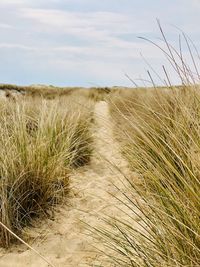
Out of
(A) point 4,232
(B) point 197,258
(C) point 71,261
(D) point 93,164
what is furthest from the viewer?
(D) point 93,164

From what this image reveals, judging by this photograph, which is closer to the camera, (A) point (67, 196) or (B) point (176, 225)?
(B) point (176, 225)

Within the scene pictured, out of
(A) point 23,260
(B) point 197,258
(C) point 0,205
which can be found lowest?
(A) point 23,260

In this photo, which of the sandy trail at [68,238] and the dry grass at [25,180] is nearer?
the sandy trail at [68,238]

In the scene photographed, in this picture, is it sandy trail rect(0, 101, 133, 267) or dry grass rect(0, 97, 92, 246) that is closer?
sandy trail rect(0, 101, 133, 267)

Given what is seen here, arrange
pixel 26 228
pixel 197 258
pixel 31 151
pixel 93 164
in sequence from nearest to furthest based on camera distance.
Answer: pixel 197 258 < pixel 26 228 < pixel 31 151 < pixel 93 164

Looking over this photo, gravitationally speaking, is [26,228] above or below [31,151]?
below

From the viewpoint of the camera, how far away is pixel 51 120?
3871mm

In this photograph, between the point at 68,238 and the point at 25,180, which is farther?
the point at 25,180

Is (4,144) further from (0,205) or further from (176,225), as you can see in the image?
(176,225)

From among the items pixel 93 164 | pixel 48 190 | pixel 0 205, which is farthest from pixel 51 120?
pixel 0 205

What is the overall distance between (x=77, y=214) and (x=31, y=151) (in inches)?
20.3

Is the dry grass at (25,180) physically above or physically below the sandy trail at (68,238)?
above

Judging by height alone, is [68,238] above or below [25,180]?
below

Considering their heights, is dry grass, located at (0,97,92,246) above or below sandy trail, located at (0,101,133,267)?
above
